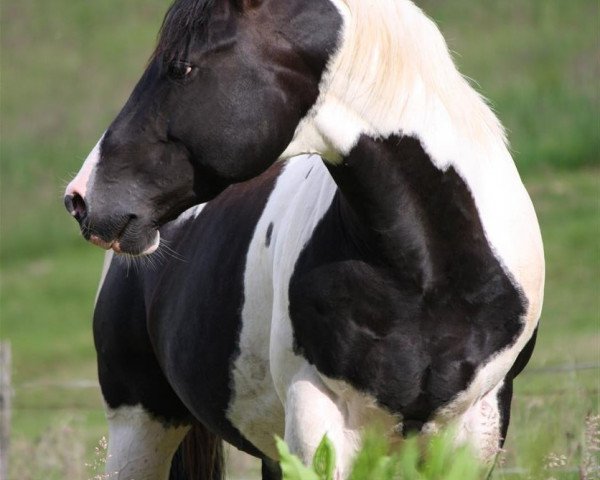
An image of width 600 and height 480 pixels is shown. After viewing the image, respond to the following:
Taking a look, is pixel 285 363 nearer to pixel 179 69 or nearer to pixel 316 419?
pixel 316 419

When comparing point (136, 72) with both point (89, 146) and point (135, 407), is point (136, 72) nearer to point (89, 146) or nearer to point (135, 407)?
point (89, 146)

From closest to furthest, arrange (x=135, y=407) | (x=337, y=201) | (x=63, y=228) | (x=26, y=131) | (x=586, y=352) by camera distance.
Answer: (x=337, y=201)
(x=135, y=407)
(x=586, y=352)
(x=63, y=228)
(x=26, y=131)

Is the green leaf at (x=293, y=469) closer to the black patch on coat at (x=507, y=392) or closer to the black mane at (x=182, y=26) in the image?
the black mane at (x=182, y=26)

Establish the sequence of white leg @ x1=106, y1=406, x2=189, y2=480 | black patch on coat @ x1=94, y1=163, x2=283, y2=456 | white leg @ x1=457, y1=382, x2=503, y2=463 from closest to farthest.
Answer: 1. white leg @ x1=457, y1=382, x2=503, y2=463
2. black patch on coat @ x1=94, y1=163, x2=283, y2=456
3. white leg @ x1=106, y1=406, x2=189, y2=480

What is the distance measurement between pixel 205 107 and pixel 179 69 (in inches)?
5.0

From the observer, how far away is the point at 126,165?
3.48 meters

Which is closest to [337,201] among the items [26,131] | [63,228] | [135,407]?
[135,407]

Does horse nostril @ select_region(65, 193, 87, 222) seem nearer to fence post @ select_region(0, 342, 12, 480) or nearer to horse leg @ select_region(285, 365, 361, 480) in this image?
horse leg @ select_region(285, 365, 361, 480)

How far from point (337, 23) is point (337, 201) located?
58cm

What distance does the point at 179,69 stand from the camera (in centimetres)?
344

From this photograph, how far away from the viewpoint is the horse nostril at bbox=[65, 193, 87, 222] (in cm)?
346

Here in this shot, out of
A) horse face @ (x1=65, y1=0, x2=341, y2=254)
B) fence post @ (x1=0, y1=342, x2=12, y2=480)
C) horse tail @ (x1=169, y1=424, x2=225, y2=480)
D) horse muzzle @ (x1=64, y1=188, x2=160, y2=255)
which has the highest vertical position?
horse face @ (x1=65, y1=0, x2=341, y2=254)

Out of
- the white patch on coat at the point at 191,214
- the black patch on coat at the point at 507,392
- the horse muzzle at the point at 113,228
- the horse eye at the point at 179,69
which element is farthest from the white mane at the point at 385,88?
the white patch on coat at the point at 191,214

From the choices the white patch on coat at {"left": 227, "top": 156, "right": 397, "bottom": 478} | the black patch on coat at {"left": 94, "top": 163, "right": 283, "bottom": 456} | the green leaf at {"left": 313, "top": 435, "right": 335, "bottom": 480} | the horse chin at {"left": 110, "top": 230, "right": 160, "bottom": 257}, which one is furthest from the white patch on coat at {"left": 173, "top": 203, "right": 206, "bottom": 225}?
the green leaf at {"left": 313, "top": 435, "right": 335, "bottom": 480}
